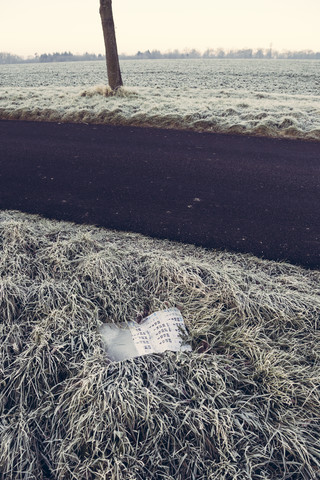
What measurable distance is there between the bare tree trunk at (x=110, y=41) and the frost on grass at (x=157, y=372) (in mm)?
7939

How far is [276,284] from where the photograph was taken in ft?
8.38


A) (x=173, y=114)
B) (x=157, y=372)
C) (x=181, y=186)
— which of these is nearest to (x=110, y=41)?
(x=173, y=114)

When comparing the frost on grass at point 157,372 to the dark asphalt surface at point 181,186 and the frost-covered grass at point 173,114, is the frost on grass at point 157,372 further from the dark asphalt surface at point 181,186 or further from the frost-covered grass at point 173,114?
the frost-covered grass at point 173,114

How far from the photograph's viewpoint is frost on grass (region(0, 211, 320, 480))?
155 cm

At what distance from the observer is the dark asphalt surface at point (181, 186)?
10.6ft

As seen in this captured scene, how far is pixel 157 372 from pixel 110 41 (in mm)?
9383

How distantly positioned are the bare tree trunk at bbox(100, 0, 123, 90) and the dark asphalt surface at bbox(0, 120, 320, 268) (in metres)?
4.26

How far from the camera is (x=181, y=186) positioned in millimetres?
4082

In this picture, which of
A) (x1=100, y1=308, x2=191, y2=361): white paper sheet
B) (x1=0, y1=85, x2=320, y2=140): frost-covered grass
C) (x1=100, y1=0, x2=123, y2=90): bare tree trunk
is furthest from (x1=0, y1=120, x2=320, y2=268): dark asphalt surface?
(x1=100, y1=0, x2=123, y2=90): bare tree trunk

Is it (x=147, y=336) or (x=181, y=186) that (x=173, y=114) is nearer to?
(x=181, y=186)

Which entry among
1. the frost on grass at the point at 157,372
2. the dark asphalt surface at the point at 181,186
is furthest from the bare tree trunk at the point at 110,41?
the frost on grass at the point at 157,372

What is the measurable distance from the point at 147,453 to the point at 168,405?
24 centimetres

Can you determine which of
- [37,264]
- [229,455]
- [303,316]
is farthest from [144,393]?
[37,264]

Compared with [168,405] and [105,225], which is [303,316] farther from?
[105,225]
